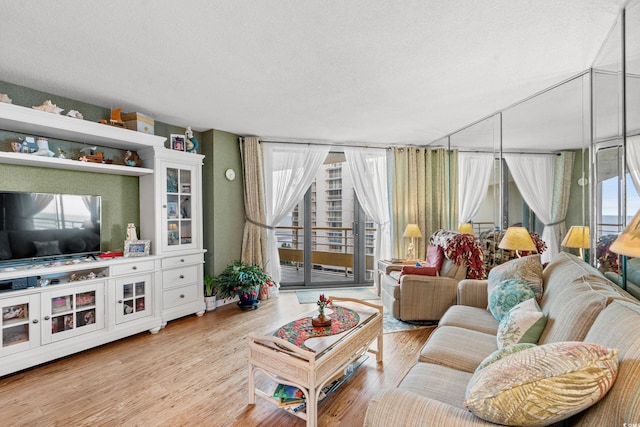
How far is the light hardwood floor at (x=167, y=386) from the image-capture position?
185 cm

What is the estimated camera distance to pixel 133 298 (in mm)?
3025

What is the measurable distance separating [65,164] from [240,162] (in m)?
2.04

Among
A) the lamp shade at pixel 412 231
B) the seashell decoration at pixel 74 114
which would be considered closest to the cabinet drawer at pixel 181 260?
the seashell decoration at pixel 74 114

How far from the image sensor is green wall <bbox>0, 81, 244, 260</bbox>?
264 centimetres

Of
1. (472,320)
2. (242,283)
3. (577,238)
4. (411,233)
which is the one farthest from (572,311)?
(242,283)

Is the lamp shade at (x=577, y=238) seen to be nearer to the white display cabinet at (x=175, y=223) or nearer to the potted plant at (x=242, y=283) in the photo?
the potted plant at (x=242, y=283)

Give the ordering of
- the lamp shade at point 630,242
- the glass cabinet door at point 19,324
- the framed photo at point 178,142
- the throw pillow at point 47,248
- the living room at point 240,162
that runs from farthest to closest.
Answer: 1. the framed photo at point 178,142
2. the throw pillow at point 47,248
3. the glass cabinet door at point 19,324
4. the living room at point 240,162
5. the lamp shade at point 630,242

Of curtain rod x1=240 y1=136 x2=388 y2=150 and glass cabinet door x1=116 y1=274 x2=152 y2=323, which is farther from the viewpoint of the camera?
curtain rod x1=240 y1=136 x2=388 y2=150

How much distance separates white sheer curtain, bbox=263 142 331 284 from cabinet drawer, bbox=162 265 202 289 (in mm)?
1112

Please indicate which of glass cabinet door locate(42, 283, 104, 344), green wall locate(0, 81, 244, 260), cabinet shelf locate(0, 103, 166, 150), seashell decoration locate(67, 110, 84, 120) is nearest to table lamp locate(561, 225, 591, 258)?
green wall locate(0, 81, 244, 260)

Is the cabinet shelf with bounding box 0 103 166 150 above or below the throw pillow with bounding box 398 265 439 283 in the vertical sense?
above

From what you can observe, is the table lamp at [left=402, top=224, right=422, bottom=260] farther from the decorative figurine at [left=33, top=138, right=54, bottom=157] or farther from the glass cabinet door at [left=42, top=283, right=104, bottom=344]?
the decorative figurine at [left=33, top=138, right=54, bottom=157]

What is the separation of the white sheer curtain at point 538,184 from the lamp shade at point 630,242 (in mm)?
2031

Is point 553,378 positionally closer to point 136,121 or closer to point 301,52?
point 301,52
